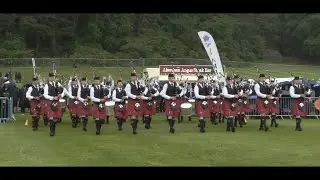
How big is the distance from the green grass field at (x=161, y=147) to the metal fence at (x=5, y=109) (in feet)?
8.04

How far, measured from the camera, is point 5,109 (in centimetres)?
2020

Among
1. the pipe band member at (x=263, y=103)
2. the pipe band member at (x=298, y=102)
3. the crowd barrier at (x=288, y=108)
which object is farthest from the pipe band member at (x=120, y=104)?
the crowd barrier at (x=288, y=108)

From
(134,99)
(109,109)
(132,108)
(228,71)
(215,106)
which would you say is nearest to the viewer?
(132,108)

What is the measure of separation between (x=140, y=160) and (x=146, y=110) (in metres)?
6.66

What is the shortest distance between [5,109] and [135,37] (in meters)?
32.9

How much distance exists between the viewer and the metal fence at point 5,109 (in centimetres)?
1984

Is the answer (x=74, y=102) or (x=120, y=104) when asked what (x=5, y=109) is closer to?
(x=74, y=102)

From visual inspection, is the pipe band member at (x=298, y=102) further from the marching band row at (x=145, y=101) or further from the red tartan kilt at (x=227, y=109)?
the red tartan kilt at (x=227, y=109)

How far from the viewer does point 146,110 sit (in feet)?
55.2

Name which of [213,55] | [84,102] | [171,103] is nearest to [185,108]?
[171,103]

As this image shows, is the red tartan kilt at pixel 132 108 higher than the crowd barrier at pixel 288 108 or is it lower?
higher

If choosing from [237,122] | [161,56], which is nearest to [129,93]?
[237,122]

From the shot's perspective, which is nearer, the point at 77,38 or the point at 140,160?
the point at 140,160
